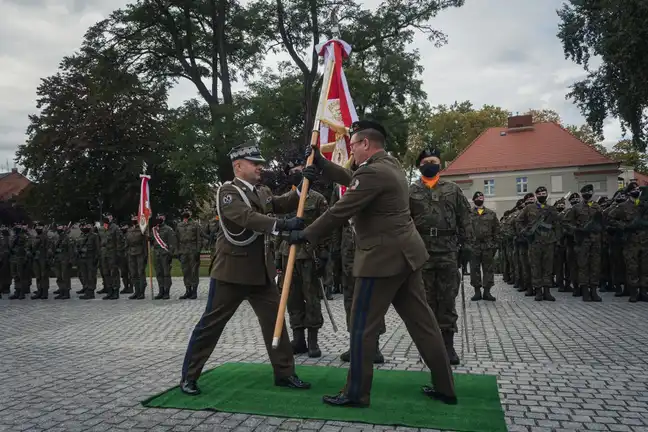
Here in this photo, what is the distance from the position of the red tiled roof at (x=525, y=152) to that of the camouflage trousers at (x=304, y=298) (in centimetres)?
4465

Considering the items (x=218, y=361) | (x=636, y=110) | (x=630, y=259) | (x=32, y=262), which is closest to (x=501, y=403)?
(x=218, y=361)

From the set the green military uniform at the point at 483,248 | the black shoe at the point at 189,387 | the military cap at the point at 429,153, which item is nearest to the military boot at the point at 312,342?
the black shoe at the point at 189,387

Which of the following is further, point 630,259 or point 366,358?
point 630,259

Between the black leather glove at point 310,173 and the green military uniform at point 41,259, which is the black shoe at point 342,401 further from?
the green military uniform at point 41,259

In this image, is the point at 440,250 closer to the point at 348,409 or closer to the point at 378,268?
the point at 378,268

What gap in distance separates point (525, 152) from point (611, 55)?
1311 inches

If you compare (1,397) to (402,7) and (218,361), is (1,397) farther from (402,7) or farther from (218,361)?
(402,7)

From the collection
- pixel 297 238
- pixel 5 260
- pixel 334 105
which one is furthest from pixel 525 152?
pixel 297 238

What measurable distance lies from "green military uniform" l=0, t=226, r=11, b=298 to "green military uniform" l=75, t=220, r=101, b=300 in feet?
8.09

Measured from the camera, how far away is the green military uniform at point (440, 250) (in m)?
6.24

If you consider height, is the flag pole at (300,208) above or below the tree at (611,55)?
below

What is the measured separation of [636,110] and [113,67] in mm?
23225

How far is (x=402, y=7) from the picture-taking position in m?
26.6

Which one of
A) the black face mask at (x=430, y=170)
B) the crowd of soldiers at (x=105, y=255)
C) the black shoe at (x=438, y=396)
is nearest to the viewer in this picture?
the black shoe at (x=438, y=396)
